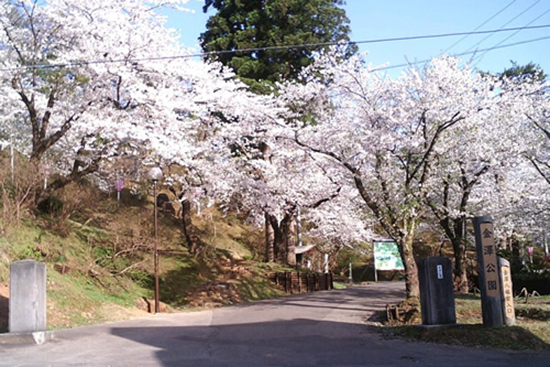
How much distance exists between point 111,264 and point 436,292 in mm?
12744

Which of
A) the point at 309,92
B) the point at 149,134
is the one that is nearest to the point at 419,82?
the point at 309,92

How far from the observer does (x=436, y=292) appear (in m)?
12.1

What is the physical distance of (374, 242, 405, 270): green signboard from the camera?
35594 mm

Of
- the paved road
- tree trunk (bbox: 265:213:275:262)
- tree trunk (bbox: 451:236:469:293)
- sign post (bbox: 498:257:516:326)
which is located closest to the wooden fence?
tree trunk (bbox: 265:213:275:262)

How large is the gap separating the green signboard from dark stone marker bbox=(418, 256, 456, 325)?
76.7 feet

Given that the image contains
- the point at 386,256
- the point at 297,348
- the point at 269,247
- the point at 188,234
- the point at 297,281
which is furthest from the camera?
the point at 386,256

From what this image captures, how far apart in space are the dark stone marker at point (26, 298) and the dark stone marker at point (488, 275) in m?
9.11

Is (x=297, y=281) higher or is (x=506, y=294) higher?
(x=506, y=294)

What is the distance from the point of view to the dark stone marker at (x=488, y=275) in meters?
11.4

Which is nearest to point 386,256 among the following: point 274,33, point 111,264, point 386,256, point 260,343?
point 386,256

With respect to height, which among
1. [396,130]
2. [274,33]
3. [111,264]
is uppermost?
[274,33]

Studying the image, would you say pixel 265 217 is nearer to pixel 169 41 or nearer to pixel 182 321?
pixel 169 41

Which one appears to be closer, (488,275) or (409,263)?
(488,275)

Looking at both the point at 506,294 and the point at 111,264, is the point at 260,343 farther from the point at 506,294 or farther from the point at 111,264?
the point at 111,264
